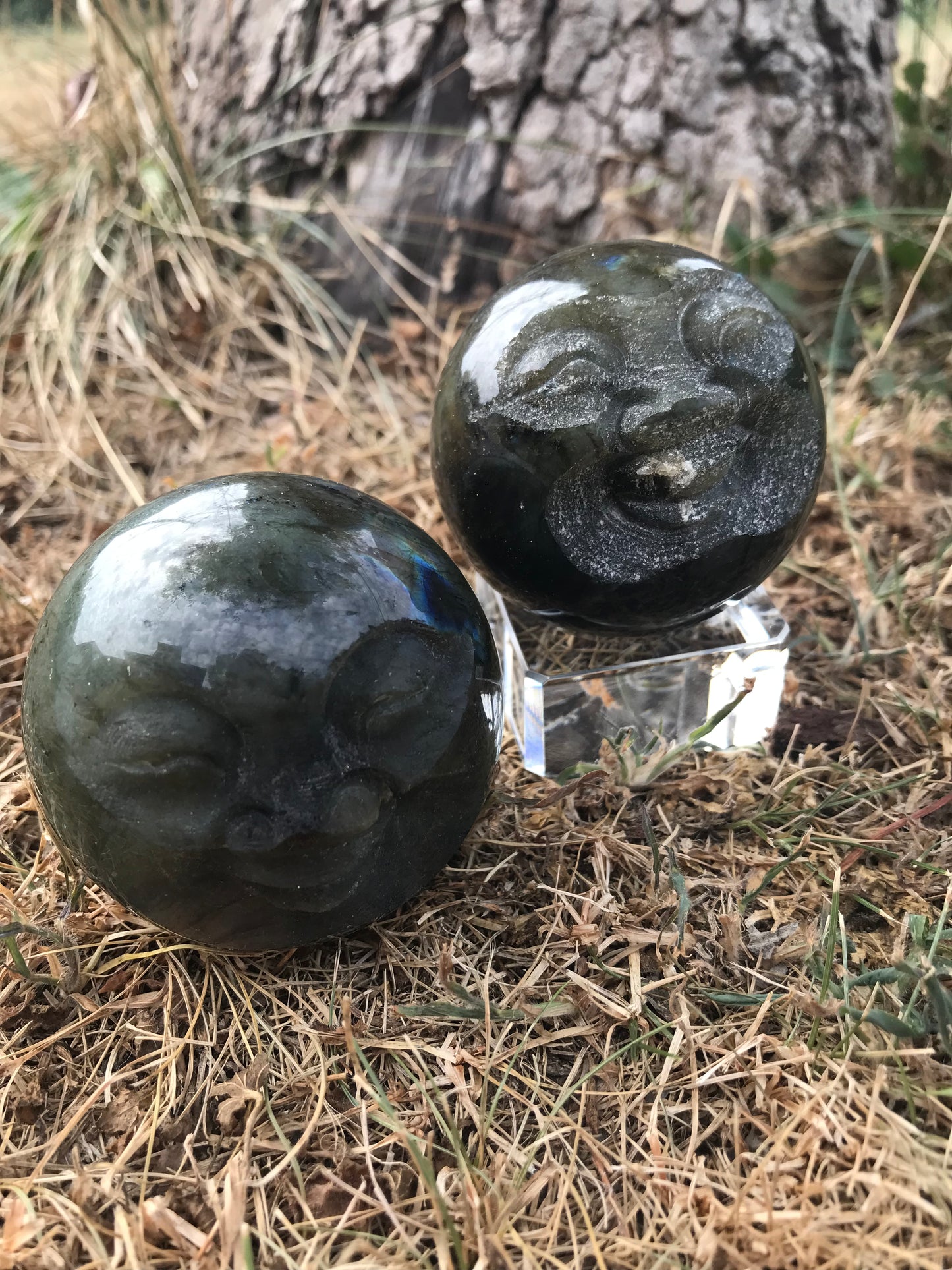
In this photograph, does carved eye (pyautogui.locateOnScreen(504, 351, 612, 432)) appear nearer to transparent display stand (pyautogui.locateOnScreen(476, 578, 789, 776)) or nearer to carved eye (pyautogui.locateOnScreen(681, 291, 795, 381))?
carved eye (pyautogui.locateOnScreen(681, 291, 795, 381))

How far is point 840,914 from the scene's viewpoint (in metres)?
1.66

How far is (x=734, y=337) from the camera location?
5.42 feet

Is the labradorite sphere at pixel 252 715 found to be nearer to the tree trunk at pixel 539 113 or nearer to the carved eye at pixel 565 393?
the carved eye at pixel 565 393

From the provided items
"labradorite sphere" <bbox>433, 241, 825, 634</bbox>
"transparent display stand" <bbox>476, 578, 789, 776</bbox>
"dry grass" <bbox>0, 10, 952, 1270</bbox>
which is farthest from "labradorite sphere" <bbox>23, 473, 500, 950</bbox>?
"transparent display stand" <bbox>476, 578, 789, 776</bbox>

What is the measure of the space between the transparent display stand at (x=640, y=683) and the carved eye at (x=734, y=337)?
1.67ft

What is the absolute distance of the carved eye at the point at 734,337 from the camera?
164cm

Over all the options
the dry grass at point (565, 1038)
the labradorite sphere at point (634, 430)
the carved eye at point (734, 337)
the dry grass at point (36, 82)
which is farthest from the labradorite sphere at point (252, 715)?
the dry grass at point (36, 82)

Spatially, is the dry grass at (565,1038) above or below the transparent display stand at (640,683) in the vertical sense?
below

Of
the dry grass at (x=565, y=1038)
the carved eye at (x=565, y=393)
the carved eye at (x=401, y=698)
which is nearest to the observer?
the dry grass at (x=565, y=1038)

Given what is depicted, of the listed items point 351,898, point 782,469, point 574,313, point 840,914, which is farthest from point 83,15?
point 840,914

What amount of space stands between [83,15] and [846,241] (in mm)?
2509

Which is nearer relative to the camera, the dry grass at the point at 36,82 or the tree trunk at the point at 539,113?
the tree trunk at the point at 539,113

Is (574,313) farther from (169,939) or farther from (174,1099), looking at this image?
(174,1099)

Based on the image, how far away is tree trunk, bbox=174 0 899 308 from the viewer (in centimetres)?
285
